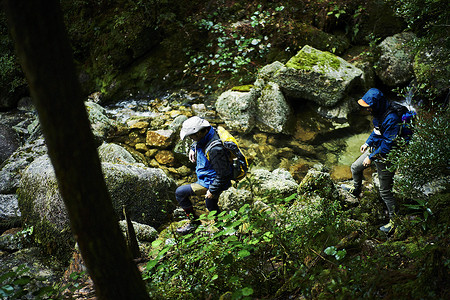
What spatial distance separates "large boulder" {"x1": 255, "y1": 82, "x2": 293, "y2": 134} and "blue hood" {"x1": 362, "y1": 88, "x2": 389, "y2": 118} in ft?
12.1

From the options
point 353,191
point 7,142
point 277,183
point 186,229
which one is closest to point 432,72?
point 353,191

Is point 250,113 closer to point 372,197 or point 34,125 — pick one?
point 372,197

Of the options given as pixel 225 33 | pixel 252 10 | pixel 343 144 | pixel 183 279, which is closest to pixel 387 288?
pixel 183 279

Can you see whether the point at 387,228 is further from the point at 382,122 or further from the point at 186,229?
the point at 186,229

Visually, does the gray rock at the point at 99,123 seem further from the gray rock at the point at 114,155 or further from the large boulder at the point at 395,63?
A: the large boulder at the point at 395,63

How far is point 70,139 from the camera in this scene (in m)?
1.36

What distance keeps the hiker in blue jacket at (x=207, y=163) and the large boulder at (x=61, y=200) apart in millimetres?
730

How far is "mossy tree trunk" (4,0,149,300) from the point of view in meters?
1.22

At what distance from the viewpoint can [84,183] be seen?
1.43m

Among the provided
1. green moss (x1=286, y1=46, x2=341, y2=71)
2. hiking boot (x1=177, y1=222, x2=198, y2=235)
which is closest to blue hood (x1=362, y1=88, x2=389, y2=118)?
hiking boot (x1=177, y1=222, x2=198, y2=235)

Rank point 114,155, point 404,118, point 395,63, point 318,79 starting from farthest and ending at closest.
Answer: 1. point 395,63
2. point 318,79
3. point 114,155
4. point 404,118

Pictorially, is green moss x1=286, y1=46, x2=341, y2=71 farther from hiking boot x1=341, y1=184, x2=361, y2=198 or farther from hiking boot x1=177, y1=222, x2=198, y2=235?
hiking boot x1=177, y1=222, x2=198, y2=235

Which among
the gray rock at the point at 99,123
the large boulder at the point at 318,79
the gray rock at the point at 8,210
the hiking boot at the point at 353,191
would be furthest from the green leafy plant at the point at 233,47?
the gray rock at the point at 8,210

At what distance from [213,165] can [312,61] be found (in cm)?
567
